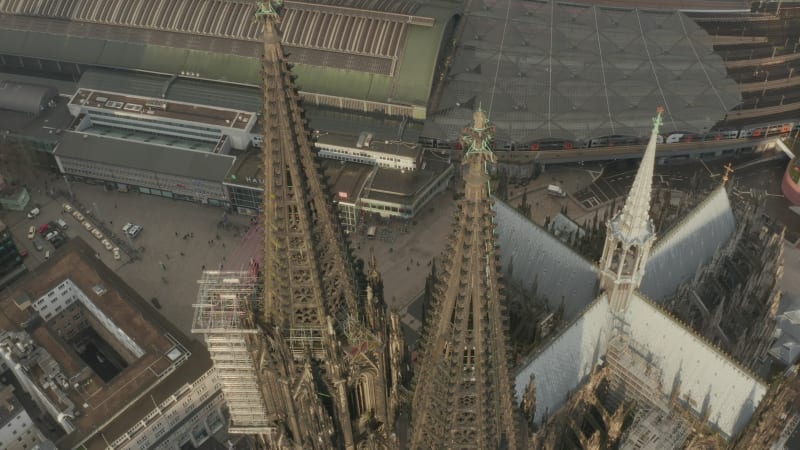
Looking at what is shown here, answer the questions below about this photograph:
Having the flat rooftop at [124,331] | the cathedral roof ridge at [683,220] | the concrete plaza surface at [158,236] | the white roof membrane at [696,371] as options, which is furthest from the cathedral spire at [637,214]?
the concrete plaza surface at [158,236]

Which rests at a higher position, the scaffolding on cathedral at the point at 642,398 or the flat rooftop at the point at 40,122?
the flat rooftop at the point at 40,122

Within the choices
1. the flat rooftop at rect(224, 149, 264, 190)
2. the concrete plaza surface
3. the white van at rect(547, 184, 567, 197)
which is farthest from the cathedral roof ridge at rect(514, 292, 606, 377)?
the flat rooftop at rect(224, 149, 264, 190)

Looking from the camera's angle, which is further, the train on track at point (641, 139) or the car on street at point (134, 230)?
the train on track at point (641, 139)

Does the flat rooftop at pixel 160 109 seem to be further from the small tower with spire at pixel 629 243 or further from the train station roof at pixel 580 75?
the small tower with spire at pixel 629 243

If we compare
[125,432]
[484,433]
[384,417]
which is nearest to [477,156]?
[484,433]

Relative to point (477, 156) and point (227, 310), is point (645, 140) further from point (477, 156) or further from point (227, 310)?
point (477, 156)

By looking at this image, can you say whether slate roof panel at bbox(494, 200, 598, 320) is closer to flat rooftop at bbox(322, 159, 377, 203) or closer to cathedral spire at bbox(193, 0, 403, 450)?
flat rooftop at bbox(322, 159, 377, 203)
